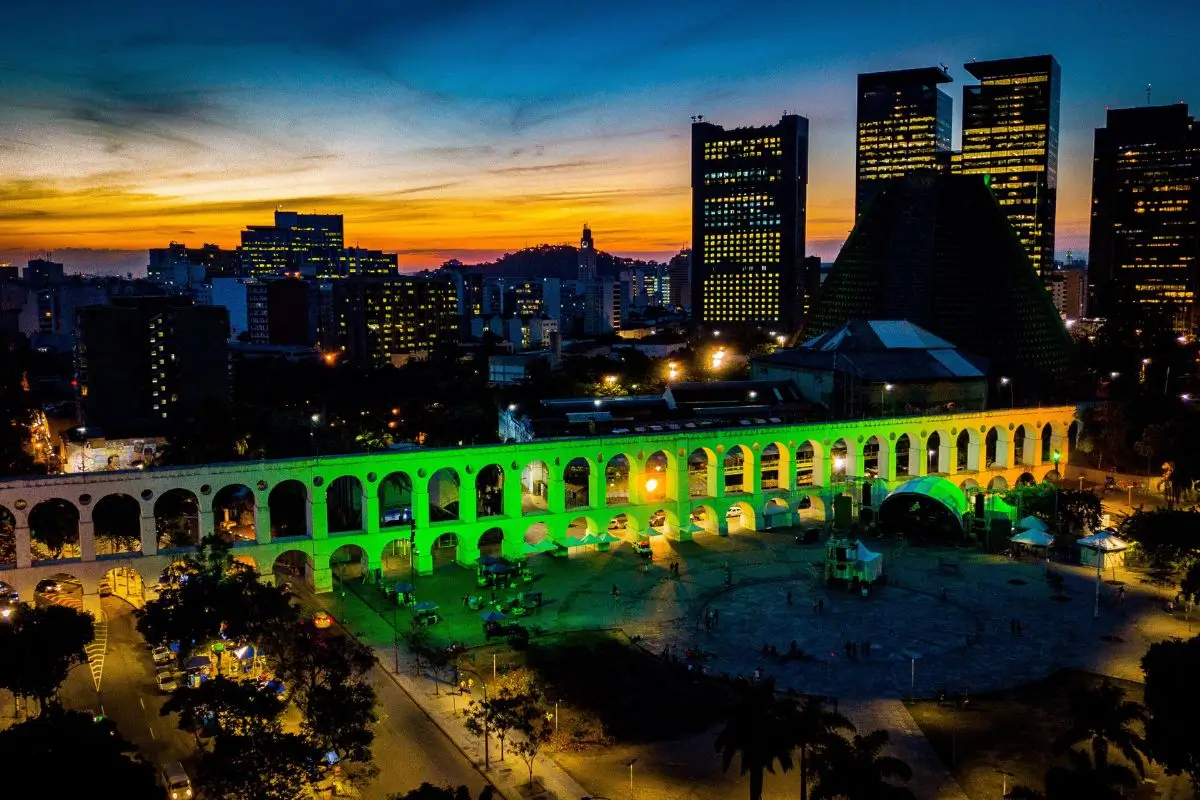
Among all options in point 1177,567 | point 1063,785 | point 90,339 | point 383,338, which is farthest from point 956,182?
point 383,338

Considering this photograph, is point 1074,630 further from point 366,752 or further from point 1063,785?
point 366,752

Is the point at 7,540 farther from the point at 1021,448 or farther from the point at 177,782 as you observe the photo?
the point at 1021,448

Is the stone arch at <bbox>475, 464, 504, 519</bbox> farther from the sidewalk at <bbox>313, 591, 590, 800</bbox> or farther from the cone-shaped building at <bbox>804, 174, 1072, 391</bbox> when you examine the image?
the cone-shaped building at <bbox>804, 174, 1072, 391</bbox>

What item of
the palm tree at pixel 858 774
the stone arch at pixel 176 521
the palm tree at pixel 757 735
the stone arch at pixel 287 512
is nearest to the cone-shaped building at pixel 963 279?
the stone arch at pixel 287 512

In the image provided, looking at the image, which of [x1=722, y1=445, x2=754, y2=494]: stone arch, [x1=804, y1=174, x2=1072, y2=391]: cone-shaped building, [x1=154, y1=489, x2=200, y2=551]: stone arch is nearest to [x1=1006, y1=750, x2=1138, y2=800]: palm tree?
[x1=722, y1=445, x2=754, y2=494]: stone arch

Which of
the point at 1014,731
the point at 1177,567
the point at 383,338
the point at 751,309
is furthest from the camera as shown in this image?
the point at 751,309

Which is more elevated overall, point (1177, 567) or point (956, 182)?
point (956, 182)
